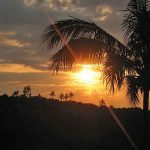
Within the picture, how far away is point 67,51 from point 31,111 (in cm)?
984

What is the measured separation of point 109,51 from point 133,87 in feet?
5.03

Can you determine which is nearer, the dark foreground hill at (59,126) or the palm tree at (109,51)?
the palm tree at (109,51)

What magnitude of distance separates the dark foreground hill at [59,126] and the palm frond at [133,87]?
17.6 feet

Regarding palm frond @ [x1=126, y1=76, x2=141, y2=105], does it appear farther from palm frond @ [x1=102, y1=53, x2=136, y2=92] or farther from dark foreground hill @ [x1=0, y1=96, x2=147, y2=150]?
dark foreground hill @ [x1=0, y1=96, x2=147, y2=150]

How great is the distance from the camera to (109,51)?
16.7 metres

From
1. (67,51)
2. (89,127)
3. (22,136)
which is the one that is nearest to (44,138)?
(22,136)

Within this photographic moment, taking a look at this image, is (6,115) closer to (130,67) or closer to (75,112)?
(75,112)

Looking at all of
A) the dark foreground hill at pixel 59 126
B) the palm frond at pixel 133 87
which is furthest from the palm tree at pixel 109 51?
the dark foreground hill at pixel 59 126

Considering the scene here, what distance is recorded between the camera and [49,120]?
84.2ft

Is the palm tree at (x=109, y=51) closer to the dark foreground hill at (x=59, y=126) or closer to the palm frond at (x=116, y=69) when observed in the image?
the palm frond at (x=116, y=69)


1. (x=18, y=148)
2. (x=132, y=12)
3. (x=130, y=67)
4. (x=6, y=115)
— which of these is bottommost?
(x=18, y=148)

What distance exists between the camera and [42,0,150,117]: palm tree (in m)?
16.4

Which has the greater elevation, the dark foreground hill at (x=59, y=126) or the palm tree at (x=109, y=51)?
the palm tree at (x=109, y=51)

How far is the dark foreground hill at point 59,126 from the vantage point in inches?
919
